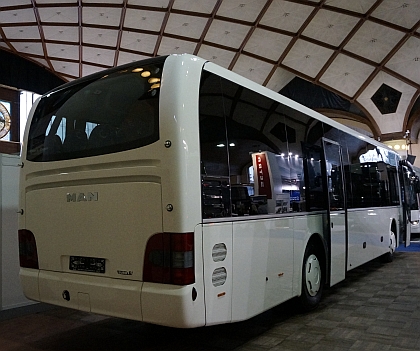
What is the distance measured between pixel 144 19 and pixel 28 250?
1491cm

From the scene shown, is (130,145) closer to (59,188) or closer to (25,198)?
(59,188)

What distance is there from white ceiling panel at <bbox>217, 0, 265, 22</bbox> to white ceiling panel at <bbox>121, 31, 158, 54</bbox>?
3.66m

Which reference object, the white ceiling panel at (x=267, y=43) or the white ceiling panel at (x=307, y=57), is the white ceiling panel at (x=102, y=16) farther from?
the white ceiling panel at (x=307, y=57)

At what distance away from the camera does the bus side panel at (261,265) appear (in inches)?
150

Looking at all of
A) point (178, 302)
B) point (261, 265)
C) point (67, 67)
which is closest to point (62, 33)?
point (67, 67)

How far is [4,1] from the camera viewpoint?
1608cm

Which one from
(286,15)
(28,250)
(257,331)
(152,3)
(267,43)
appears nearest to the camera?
(28,250)

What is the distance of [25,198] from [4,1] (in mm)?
14776

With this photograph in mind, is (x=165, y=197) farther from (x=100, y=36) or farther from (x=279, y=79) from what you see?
(x=279, y=79)

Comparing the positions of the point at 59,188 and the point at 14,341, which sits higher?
the point at 59,188

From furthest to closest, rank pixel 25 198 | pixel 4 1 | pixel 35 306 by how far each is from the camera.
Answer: pixel 4 1 < pixel 35 306 < pixel 25 198

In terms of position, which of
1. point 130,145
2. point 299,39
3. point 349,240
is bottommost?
point 349,240

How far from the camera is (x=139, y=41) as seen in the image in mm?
19156

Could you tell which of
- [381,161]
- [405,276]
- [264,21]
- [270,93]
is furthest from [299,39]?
[270,93]
